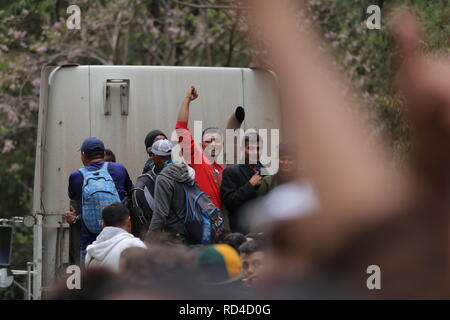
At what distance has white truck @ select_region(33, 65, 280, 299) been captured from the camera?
8.34m

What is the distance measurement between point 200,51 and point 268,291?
18.5 meters

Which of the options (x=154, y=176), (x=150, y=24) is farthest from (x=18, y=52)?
(x=154, y=176)

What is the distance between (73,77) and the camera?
861cm

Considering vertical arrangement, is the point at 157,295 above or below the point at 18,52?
below

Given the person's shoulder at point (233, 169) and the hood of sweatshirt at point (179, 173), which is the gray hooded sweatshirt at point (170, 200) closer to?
the hood of sweatshirt at point (179, 173)

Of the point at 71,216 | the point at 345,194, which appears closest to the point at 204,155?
the point at 71,216

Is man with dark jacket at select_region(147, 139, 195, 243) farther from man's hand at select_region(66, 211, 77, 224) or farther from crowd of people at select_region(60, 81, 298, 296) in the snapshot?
man's hand at select_region(66, 211, 77, 224)

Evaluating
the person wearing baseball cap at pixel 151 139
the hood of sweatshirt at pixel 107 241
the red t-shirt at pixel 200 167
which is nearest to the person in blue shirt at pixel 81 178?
the person wearing baseball cap at pixel 151 139

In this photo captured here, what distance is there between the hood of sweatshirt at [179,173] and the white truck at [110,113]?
1.49 m

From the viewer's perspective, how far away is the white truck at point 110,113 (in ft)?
27.4

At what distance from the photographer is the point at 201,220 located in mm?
7035

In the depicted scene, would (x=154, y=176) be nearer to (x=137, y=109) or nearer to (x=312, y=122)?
(x=137, y=109)

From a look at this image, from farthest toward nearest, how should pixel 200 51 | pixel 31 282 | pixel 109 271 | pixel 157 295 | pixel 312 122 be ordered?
pixel 200 51 < pixel 31 282 < pixel 109 271 < pixel 157 295 < pixel 312 122

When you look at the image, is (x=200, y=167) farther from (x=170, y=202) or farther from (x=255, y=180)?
(x=170, y=202)
